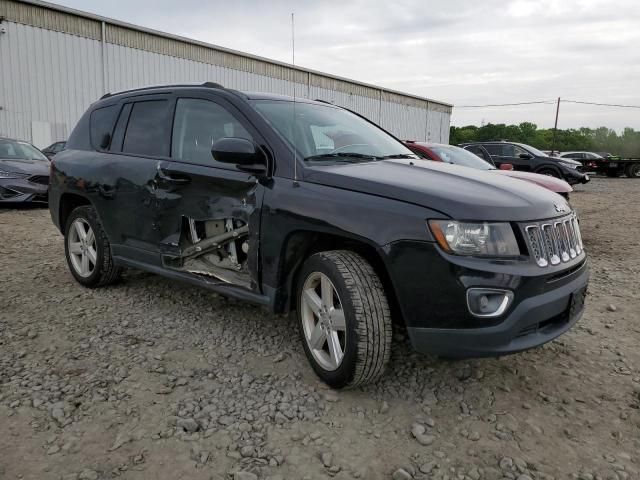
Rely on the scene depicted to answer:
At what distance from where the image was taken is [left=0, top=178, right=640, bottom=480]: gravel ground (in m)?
2.16

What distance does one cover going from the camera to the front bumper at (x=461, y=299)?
89.1 inches

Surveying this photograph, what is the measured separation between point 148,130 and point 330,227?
2.01m

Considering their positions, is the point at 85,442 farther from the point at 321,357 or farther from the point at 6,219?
the point at 6,219

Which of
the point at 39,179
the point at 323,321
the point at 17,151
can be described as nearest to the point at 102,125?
the point at 323,321

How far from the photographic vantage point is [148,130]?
12.7ft

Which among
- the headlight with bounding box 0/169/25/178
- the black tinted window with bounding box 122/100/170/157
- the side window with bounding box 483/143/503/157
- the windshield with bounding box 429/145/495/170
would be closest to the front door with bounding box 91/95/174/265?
the black tinted window with bounding box 122/100/170/157

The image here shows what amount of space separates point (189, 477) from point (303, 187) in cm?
153

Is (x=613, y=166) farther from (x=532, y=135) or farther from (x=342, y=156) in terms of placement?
(x=532, y=135)

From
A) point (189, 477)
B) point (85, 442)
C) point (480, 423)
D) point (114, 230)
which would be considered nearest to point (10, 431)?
point (85, 442)

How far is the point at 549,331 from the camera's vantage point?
2.51 meters

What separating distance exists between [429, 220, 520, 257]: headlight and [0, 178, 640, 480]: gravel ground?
34.5 inches

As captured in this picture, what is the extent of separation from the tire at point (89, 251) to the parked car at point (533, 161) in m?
12.8

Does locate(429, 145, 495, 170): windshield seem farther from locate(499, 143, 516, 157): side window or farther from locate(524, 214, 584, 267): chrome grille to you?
locate(499, 143, 516, 157): side window

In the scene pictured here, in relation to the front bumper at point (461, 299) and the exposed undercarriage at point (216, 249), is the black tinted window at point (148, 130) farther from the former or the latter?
the front bumper at point (461, 299)
